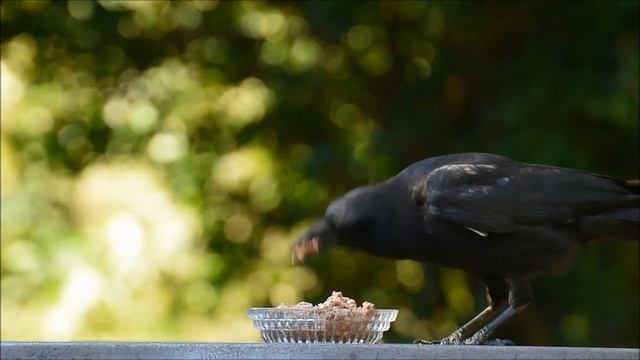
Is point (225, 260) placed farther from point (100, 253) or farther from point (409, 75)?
point (409, 75)

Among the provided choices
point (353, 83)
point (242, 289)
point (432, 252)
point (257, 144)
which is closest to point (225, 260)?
point (242, 289)

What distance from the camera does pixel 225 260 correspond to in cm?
695

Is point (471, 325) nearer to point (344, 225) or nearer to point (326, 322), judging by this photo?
point (344, 225)

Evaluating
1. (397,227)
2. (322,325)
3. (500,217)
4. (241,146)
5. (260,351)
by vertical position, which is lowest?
(241,146)

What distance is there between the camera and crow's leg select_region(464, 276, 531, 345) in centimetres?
495

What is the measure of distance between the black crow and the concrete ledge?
6.51ft

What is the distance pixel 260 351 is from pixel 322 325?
1.66 feet

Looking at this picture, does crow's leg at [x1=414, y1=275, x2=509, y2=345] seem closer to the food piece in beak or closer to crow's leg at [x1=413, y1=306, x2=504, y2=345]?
crow's leg at [x1=413, y1=306, x2=504, y2=345]

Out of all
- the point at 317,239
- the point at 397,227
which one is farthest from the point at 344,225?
the point at 397,227

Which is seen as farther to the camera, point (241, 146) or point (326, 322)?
point (241, 146)

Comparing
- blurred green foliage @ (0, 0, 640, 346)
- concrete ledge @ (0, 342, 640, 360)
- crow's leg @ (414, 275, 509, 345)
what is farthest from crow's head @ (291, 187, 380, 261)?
concrete ledge @ (0, 342, 640, 360)

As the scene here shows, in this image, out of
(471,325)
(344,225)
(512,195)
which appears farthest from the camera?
(344,225)

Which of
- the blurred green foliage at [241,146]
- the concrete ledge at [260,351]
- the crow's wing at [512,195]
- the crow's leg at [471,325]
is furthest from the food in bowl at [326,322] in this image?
the blurred green foliage at [241,146]

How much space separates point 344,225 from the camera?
5.62m
